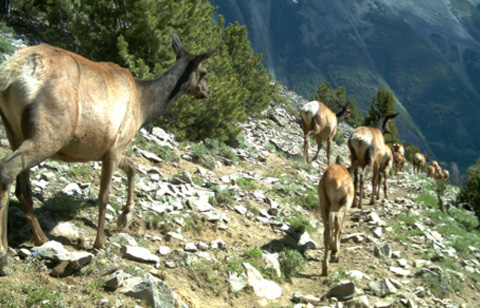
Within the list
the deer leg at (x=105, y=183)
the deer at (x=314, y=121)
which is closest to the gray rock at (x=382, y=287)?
the deer leg at (x=105, y=183)

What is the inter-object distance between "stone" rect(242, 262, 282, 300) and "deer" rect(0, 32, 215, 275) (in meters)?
1.95

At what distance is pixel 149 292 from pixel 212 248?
6.55 feet

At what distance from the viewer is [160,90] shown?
597 cm

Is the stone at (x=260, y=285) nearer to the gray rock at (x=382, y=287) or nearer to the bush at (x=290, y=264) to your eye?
the bush at (x=290, y=264)

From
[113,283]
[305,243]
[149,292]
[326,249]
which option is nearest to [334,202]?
[326,249]


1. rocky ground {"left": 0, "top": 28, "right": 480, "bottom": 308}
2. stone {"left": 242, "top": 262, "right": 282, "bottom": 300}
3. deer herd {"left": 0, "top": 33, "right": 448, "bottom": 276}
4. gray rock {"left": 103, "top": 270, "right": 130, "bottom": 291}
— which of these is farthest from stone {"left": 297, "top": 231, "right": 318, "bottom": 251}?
gray rock {"left": 103, "top": 270, "right": 130, "bottom": 291}

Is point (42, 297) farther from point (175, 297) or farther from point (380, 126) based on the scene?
point (380, 126)

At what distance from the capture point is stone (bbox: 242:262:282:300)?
5.07 metres

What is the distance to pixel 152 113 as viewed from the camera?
582 cm

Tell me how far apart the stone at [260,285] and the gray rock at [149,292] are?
5.22 feet

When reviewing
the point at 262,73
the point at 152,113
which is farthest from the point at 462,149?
the point at 152,113

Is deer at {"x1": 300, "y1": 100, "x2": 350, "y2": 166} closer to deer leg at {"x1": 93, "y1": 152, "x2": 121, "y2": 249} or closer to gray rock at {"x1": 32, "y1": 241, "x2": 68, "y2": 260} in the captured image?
deer leg at {"x1": 93, "y1": 152, "x2": 121, "y2": 249}

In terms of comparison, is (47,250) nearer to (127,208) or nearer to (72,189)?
(127,208)

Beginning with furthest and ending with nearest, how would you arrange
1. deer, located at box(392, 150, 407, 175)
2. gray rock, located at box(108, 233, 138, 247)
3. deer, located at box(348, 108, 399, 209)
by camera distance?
deer, located at box(392, 150, 407, 175)
deer, located at box(348, 108, 399, 209)
gray rock, located at box(108, 233, 138, 247)
